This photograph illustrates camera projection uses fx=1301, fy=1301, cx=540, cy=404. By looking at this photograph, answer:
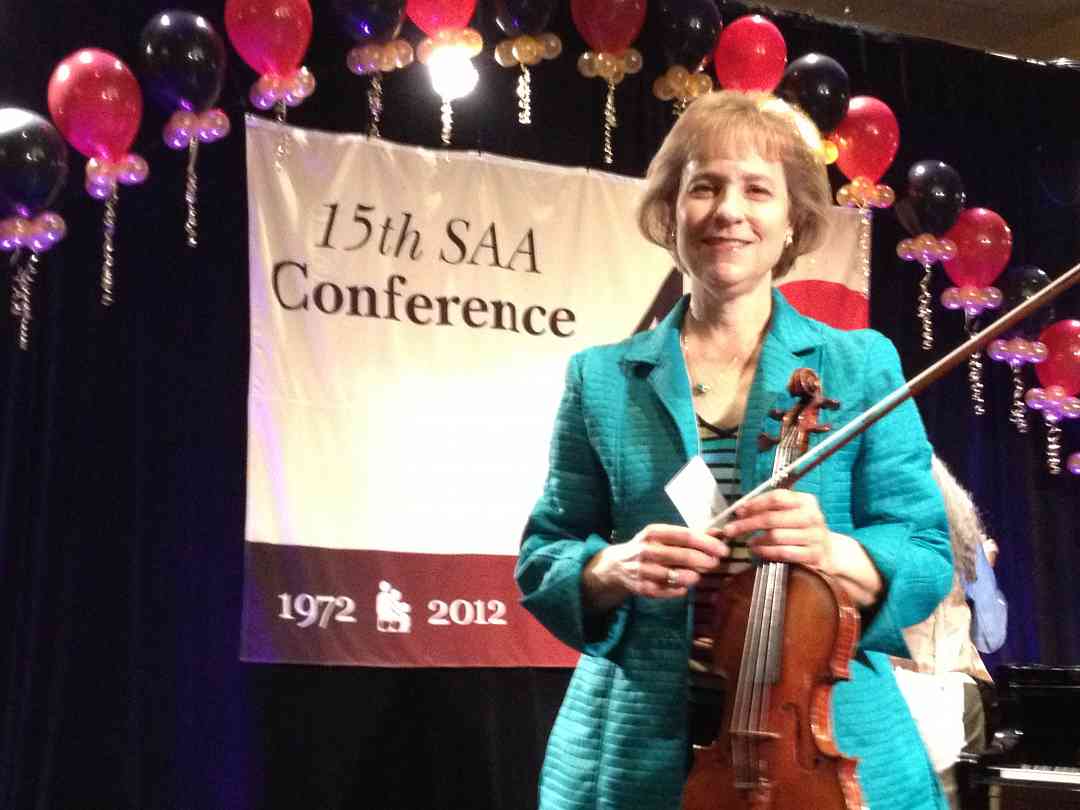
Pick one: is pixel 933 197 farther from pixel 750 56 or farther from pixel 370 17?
pixel 370 17

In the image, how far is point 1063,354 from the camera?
487cm

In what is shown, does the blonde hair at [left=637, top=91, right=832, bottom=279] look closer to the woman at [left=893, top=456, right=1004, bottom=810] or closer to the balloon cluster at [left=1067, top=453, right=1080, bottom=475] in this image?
the woman at [left=893, top=456, right=1004, bottom=810]

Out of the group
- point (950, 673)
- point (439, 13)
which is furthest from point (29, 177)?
point (950, 673)

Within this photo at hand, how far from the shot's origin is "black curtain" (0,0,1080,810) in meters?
3.84

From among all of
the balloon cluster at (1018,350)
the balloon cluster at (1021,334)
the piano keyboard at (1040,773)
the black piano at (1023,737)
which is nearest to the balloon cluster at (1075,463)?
the balloon cluster at (1021,334)

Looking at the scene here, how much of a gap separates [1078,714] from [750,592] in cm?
Result: 226

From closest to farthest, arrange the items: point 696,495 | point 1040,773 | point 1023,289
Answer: point 696,495 → point 1040,773 → point 1023,289

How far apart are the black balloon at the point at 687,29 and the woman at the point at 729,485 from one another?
92.9 inches

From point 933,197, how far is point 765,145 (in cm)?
301

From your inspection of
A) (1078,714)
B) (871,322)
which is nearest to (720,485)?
(1078,714)

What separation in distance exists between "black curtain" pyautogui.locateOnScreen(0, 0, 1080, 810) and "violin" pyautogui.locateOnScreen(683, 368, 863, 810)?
3027mm

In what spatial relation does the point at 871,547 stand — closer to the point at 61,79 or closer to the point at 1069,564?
the point at 61,79

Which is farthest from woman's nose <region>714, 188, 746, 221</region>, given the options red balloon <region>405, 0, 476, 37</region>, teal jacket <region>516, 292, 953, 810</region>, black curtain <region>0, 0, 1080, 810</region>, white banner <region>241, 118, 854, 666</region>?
Result: black curtain <region>0, 0, 1080, 810</region>

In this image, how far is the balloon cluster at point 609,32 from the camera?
377 cm
